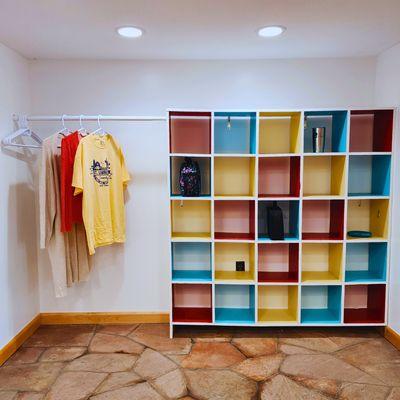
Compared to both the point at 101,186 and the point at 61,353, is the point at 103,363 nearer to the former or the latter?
the point at 61,353

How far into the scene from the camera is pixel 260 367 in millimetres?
2455

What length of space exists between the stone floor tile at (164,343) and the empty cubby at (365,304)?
1.45 m

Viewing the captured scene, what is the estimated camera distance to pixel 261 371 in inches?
94.7

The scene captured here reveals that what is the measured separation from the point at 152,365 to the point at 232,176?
5.76ft

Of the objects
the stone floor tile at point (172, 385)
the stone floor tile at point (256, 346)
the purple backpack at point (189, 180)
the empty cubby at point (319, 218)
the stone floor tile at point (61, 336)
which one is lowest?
the stone floor tile at point (61, 336)

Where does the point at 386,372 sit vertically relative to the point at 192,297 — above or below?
below

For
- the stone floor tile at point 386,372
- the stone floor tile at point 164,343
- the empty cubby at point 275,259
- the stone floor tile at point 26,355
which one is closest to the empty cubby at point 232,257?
the empty cubby at point 275,259

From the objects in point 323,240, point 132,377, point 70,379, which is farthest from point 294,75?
point 70,379

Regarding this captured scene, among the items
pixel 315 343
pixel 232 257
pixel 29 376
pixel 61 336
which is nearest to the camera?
pixel 29 376

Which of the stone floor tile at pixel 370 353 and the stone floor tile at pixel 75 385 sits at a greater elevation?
the stone floor tile at pixel 75 385

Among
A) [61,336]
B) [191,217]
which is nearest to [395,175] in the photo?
[191,217]

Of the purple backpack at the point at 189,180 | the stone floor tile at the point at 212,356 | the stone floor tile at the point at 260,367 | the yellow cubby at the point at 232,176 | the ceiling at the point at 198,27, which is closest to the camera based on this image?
the ceiling at the point at 198,27

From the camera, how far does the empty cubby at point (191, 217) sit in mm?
3119

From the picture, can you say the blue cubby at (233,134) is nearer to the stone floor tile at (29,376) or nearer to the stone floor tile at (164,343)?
the stone floor tile at (164,343)
